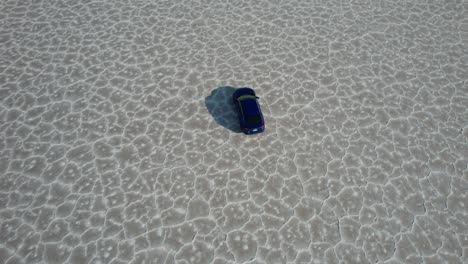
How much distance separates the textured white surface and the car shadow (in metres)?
0.04

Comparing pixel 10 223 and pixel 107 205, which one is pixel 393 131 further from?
pixel 10 223

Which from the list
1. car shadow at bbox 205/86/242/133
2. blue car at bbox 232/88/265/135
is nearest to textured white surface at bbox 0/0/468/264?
car shadow at bbox 205/86/242/133

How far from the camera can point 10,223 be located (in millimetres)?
4840

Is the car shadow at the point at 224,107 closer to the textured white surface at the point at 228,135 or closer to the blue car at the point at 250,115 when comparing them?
the textured white surface at the point at 228,135

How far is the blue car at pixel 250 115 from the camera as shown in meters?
5.74

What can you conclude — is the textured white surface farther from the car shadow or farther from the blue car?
the blue car

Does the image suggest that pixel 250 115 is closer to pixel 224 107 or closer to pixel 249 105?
pixel 249 105

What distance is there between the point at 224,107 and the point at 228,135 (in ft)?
2.22

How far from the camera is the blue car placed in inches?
226

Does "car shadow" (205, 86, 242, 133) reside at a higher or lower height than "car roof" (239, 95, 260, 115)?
lower

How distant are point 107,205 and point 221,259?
1.92 m

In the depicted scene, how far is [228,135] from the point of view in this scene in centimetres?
597

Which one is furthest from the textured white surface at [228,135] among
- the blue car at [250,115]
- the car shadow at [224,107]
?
the blue car at [250,115]

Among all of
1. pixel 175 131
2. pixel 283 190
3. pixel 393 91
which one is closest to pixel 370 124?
pixel 393 91
